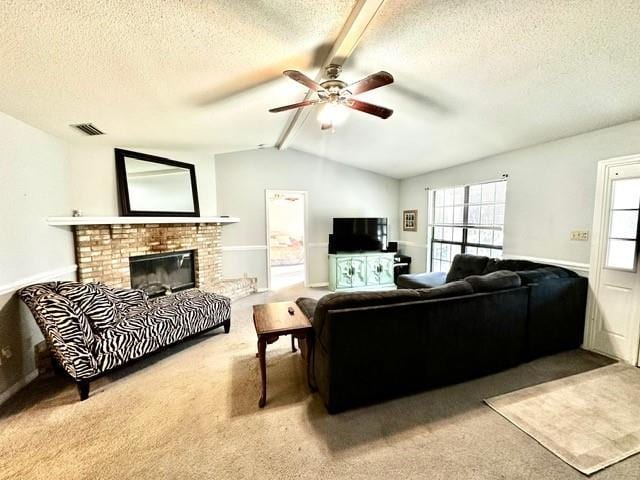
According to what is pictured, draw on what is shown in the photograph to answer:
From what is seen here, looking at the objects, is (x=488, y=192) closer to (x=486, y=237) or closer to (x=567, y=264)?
(x=486, y=237)

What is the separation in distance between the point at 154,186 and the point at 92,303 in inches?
80.9

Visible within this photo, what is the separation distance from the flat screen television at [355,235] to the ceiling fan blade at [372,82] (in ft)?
11.8

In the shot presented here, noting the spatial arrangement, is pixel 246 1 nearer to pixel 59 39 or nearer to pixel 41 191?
pixel 59 39

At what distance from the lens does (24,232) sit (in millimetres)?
2443

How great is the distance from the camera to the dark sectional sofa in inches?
77.1

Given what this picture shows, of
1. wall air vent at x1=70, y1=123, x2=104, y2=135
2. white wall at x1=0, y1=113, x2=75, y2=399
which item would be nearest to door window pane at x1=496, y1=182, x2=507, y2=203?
wall air vent at x1=70, y1=123, x2=104, y2=135

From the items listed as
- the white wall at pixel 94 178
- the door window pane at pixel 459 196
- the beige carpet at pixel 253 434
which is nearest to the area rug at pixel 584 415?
the beige carpet at pixel 253 434

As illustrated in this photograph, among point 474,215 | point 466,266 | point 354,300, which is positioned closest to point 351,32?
point 354,300

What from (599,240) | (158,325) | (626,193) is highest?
(626,193)

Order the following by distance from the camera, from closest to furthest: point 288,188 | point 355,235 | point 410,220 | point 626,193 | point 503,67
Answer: point 503,67, point 626,193, point 288,188, point 355,235, point 410,220

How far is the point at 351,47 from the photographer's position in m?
1.97

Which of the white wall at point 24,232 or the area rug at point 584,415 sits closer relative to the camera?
the area rug at point 584,415

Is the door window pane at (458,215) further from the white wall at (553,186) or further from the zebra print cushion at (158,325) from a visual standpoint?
the zebra print cushion at (158,325)

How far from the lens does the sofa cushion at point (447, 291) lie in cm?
220
